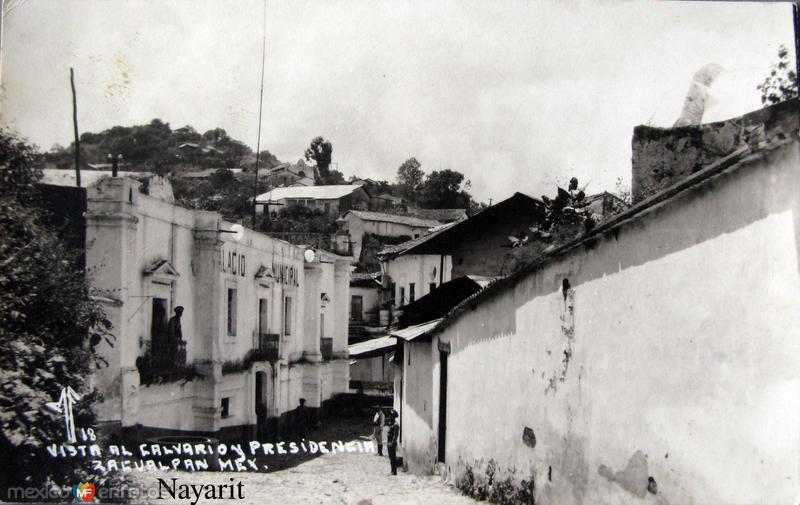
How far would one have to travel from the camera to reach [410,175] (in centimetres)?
1409

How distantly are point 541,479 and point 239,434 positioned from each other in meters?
11.0

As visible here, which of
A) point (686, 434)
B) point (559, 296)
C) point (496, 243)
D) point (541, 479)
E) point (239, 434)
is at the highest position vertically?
point (496, 243)

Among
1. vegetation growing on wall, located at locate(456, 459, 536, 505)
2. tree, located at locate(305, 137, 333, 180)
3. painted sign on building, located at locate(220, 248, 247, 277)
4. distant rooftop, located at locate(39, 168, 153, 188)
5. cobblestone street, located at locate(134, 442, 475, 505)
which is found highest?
tree, located at locate(305, 137, 333, 180)

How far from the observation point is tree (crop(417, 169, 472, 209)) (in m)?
12.9

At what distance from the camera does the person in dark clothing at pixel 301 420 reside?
20406mm

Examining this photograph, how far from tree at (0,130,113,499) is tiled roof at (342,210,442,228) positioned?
14818 mm

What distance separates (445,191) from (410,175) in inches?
56.2

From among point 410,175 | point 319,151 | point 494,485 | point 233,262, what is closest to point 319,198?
point 233,262

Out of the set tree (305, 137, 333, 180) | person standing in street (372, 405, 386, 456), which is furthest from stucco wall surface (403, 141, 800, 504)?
person standing in street (372, 405, 386, 456)

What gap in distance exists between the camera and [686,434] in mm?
4453

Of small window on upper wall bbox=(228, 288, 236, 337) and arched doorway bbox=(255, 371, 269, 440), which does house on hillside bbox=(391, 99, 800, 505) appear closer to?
small window on upper wall bbox=(228, 288, 236, 337)

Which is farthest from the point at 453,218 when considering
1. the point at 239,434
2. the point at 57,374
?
the point at 57,374

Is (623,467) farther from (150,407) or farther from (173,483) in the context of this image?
(150,407)

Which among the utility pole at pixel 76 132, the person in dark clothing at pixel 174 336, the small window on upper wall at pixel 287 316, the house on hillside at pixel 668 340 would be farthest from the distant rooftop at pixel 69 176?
the small window on upper wall at pixel 287 316
